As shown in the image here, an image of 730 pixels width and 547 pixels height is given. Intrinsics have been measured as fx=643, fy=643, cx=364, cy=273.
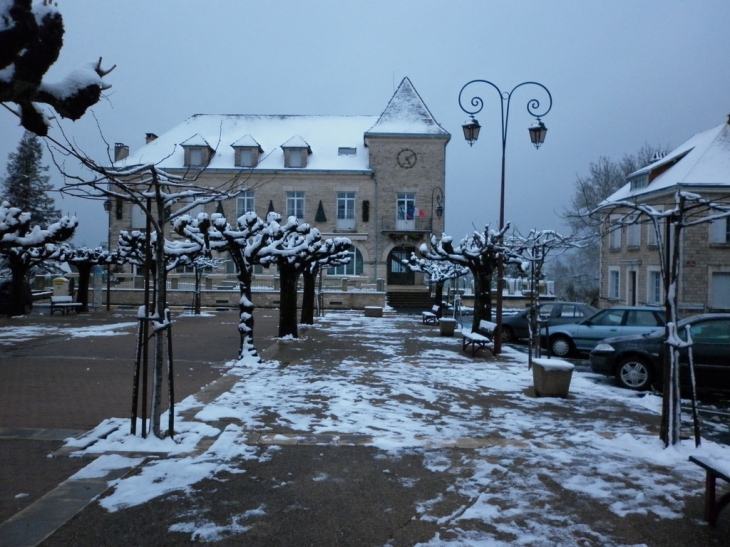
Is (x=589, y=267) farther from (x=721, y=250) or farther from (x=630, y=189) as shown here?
(x=721, y=250)

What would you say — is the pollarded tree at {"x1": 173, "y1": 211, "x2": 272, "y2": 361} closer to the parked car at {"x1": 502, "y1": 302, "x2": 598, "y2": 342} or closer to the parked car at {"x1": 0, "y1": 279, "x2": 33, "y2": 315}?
the parked car at {"x1": 502, "y1": 302, "x2": 598, "y2": 342}

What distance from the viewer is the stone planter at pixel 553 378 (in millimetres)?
10117

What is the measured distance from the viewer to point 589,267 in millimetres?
52688

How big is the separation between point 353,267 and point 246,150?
35.7 ft

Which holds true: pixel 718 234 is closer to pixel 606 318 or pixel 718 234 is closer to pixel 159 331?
pixel 606 318

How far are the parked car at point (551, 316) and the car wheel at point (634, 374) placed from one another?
212 inches

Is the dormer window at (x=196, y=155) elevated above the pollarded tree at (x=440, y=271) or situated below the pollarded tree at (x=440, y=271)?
above

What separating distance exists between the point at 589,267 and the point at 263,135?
92.3 ft

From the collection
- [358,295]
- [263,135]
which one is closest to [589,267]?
[358,295]

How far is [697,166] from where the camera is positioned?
28266 millimetres

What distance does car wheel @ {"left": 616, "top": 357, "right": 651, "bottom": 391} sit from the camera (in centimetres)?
1142

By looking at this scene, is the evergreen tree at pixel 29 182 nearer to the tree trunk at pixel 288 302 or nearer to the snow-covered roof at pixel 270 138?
the snow-covered roof at pixel 270 138

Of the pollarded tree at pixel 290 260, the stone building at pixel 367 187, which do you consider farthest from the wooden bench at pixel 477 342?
the stone building at pixel 367 187

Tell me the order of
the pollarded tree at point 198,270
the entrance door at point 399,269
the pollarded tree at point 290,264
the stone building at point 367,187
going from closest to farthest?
the pollarded tree at point 290,264, the pollarded tree at point 198,270, the stone building at point 367,187, the entrance door at point 399,269
